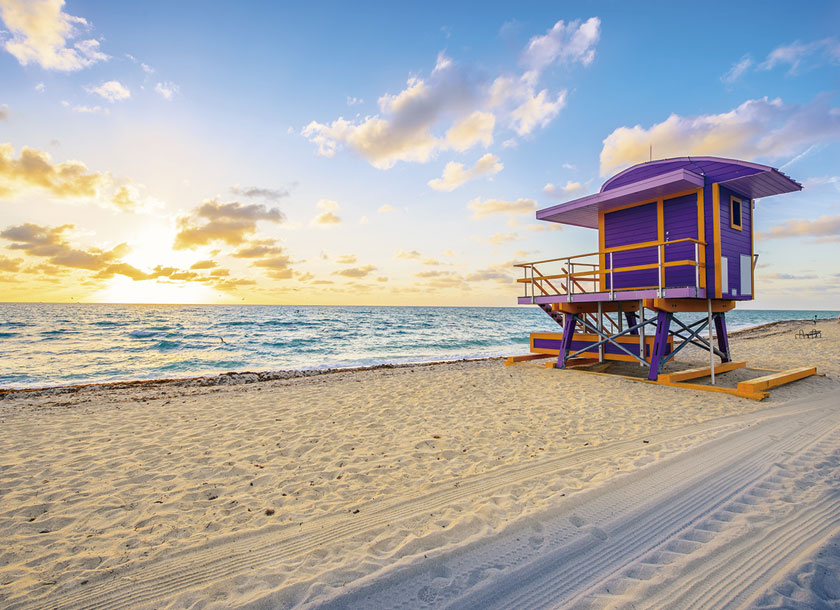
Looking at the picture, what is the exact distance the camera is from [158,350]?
82.6 feet

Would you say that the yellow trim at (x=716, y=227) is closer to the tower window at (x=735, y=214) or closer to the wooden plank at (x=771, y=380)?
the tower window at (x=735, y=214)

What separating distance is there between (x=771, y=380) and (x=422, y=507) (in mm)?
9919

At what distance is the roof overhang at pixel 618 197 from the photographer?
993 centimetres

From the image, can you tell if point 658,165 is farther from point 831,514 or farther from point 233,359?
point 233,359

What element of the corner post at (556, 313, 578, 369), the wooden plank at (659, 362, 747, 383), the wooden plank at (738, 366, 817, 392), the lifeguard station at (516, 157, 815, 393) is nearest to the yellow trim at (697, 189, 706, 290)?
the lifeguard station at (516, 157, 815, 393)

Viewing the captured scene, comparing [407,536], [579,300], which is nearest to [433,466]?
[407,536]

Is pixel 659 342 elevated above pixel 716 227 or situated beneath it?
situated beneath

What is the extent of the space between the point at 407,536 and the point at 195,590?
158 cm

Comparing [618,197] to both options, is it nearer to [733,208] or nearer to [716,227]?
[716,227]

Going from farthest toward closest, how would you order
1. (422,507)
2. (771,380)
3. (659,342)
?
(659,342), (771,380), (422,507)

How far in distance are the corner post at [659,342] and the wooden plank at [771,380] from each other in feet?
6.02

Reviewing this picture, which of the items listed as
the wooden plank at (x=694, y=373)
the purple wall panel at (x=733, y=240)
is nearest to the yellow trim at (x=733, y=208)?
the purple wall panel at (x=733, y=240)

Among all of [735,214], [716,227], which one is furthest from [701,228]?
[735,214]

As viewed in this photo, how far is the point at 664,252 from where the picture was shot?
10992mm
